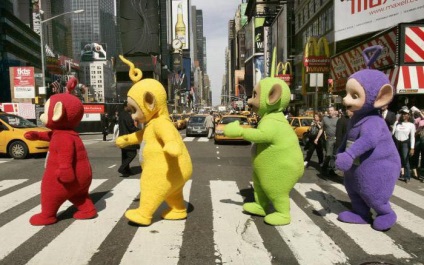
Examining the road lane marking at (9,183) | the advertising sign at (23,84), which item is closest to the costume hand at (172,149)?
the road lane marking at (9,183)

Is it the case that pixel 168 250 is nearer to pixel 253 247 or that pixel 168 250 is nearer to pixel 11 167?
pixel 253 247

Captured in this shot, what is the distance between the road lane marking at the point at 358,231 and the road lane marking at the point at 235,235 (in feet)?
4.09

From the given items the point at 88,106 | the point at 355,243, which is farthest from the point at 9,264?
the point at 88,106

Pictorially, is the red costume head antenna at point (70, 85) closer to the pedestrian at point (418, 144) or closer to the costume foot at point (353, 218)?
the costume foot at point (353, 218)

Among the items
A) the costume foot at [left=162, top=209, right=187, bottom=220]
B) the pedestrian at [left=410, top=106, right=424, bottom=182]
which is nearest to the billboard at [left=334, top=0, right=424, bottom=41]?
the pedestrian at [left=410, top=106, right=424, bottom=182]

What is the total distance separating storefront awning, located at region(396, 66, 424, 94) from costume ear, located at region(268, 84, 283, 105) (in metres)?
7.44

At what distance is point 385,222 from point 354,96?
176 centimetres

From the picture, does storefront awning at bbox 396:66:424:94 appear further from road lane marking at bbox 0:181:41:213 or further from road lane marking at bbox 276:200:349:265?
road lane marking at bbox 0:181:41:213

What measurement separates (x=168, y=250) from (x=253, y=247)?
1.02 meters

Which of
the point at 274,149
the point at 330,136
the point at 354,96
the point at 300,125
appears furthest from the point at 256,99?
the point at 300,125

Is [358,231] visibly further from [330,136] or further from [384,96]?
[330,136]

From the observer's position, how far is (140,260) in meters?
3.81

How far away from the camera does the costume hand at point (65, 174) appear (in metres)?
4.63

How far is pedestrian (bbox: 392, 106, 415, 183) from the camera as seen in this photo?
813cm
